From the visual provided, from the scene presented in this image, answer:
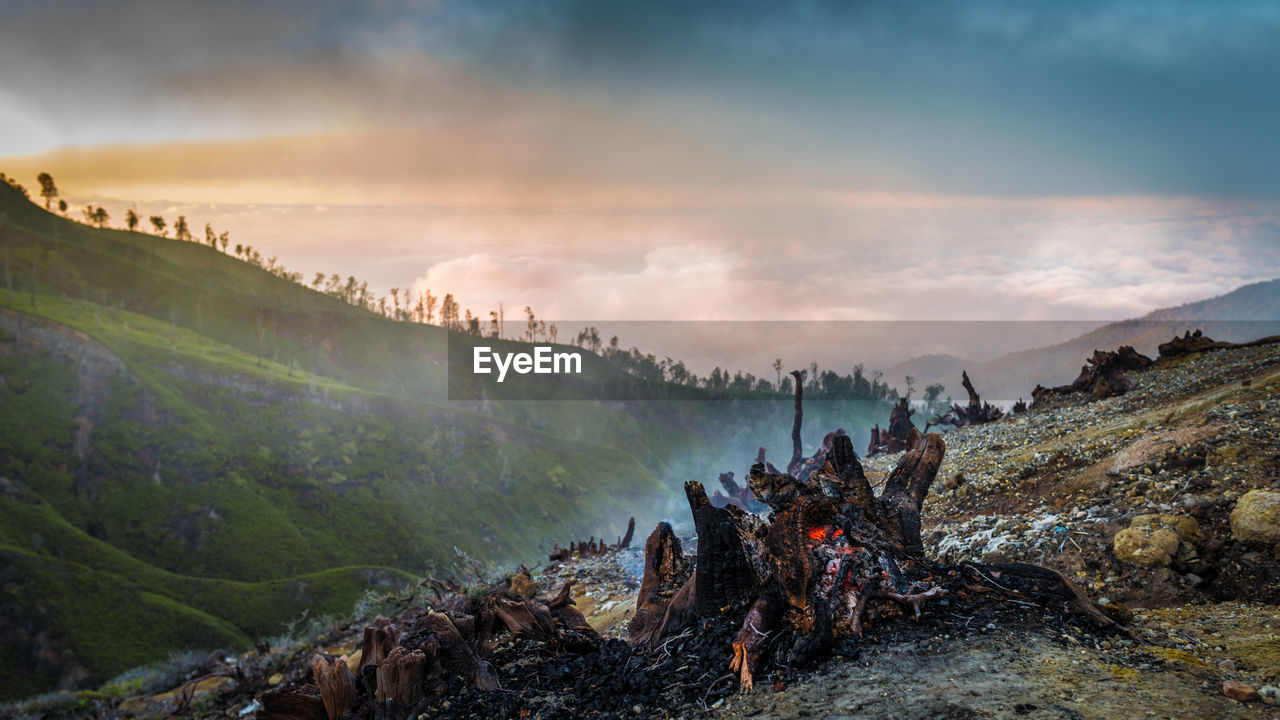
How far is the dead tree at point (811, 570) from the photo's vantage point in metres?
5.93

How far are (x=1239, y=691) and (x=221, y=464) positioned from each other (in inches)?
3719

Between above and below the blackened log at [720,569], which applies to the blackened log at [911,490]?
above

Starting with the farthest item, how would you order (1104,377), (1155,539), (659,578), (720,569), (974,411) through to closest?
(974,411) < (1104,377) < (659,578) < (1155,539) < (720,569)

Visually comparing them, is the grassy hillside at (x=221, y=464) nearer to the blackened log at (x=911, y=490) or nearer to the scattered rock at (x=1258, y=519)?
the blackened log at (x=911, y=490)

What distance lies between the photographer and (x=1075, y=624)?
5.84m

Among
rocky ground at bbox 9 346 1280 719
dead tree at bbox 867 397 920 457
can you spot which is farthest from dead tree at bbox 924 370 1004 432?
rocky ground at bbox 9 346 1280 719

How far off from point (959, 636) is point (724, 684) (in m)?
2.13

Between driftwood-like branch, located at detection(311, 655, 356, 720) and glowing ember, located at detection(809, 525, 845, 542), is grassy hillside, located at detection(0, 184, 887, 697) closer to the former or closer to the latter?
driftwood-like branch, located at detection(311, 655, 356, 720)

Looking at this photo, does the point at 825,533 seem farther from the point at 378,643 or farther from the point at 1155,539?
the point at 378,643

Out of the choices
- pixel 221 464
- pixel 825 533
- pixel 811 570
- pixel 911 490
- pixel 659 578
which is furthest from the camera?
pixel 221 464

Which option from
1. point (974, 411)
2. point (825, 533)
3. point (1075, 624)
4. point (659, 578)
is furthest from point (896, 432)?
point (825, 533)

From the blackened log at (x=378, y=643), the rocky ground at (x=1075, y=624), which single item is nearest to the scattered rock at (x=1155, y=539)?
the rocky ground at (x=1075, y=624)

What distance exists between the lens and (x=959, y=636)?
5.78 meters

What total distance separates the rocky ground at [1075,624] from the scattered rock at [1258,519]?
0.6 inches
